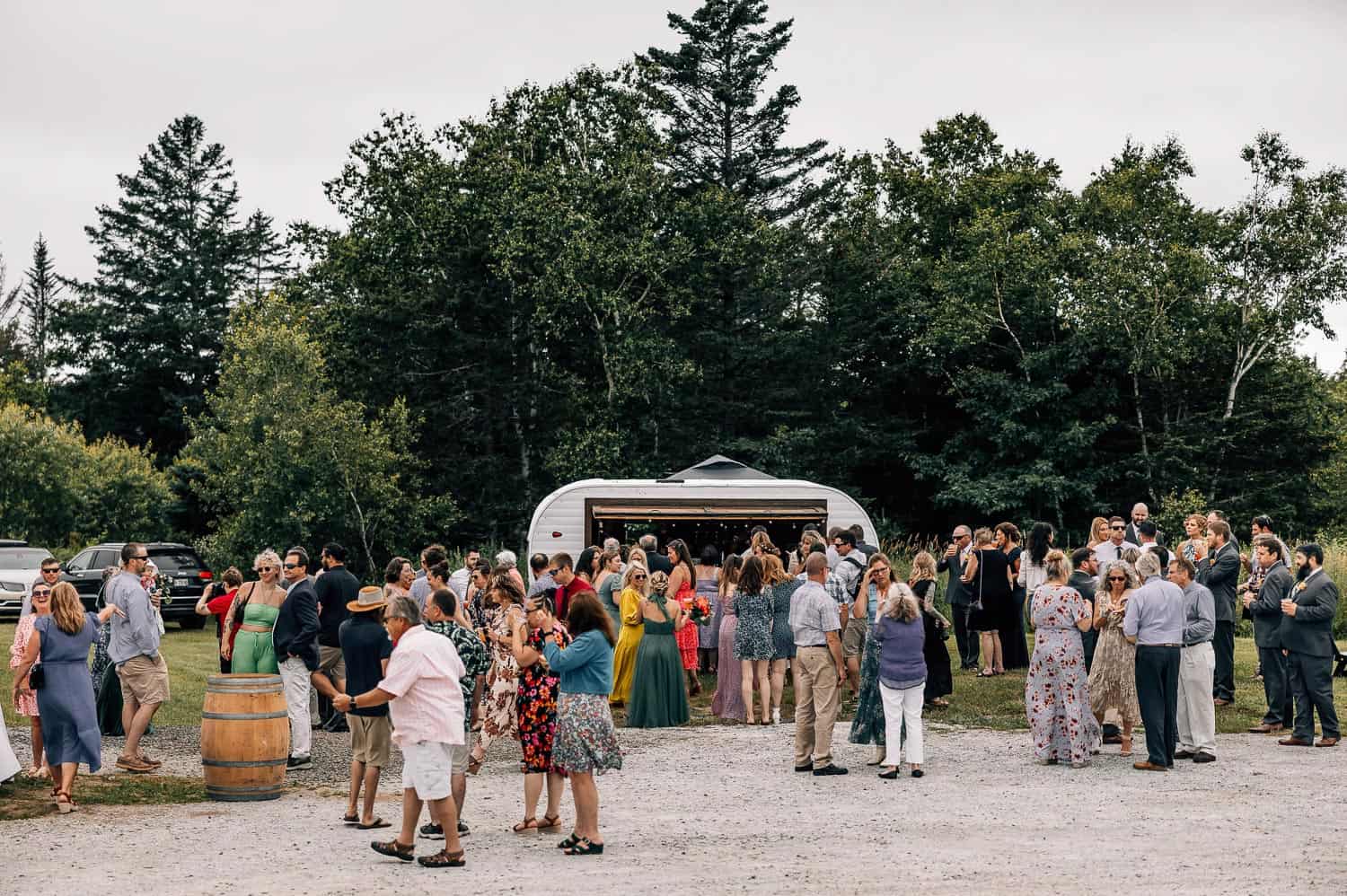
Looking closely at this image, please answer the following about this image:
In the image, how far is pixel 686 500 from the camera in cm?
2202

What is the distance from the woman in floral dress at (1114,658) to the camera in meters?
12.1

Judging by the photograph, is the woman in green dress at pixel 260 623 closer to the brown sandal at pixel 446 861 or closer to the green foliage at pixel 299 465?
the brown sandal at pixel 446 861

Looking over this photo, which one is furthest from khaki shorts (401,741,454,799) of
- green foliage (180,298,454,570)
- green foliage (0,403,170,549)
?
green foliage (0,403,170,549)

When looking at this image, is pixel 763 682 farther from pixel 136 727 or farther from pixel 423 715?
pixel 423 715

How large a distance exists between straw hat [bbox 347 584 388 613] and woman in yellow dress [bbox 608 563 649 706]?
4.33 meters

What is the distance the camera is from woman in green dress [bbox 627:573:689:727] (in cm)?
1402

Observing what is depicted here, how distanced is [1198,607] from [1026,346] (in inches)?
1092

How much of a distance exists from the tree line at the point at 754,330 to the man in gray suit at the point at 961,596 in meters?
17.4

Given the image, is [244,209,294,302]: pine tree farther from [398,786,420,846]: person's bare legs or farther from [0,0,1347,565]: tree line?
[398,786,420,846]: person's bare legs

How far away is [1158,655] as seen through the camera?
11.5m

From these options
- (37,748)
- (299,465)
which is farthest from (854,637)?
(299,465)

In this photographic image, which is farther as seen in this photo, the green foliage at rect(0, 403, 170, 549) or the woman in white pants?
the green foliage at rect(0, 403, 170, 549)

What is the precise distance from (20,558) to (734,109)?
25.5 meters

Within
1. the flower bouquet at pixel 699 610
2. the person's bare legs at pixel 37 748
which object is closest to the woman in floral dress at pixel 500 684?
the person's bare legs at pixel 37 748
